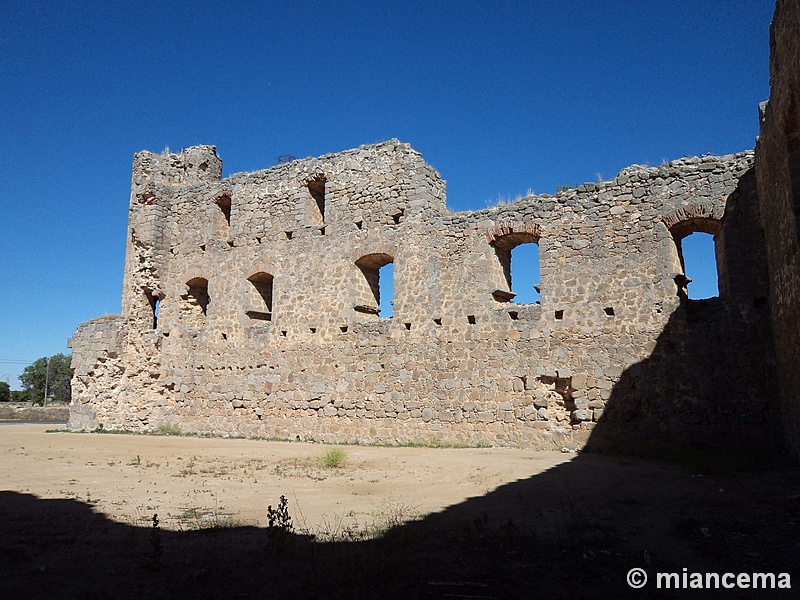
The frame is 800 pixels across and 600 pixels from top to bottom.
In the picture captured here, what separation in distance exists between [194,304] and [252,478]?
30.5ft

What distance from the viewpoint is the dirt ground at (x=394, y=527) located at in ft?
11.6

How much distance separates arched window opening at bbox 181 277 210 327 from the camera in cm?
1557

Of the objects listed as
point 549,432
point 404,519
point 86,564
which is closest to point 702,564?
point 404,519

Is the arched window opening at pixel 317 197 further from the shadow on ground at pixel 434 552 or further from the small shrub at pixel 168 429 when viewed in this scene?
the shadow on ground at pixel 434 552

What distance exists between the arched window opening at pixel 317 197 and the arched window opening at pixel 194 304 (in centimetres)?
351

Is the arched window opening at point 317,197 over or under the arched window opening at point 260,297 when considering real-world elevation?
over

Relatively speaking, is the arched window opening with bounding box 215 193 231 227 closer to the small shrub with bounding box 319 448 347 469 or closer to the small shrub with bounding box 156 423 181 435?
the small shrub with bounding box 156 423 181 435

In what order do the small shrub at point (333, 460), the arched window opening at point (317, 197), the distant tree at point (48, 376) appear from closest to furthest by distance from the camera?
1. the small shrub at point (333, 460)
2. the arched window opening at point (317, 197)
3. the distant tree at point (48, 376)

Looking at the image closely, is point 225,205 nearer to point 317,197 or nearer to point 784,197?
point 317,197

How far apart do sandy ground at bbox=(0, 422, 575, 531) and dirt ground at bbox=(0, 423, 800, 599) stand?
1.7 inches

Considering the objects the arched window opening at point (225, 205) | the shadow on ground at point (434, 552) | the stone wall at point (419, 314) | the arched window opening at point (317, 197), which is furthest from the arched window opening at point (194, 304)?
the shadow on ground at point (434, 552)

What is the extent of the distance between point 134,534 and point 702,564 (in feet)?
13.5

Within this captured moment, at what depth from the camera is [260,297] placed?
14.8 meters

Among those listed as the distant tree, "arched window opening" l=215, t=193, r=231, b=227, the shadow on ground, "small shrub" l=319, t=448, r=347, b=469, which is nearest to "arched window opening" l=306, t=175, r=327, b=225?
"arched window opening" l=215, t=193, r=231, b=227
